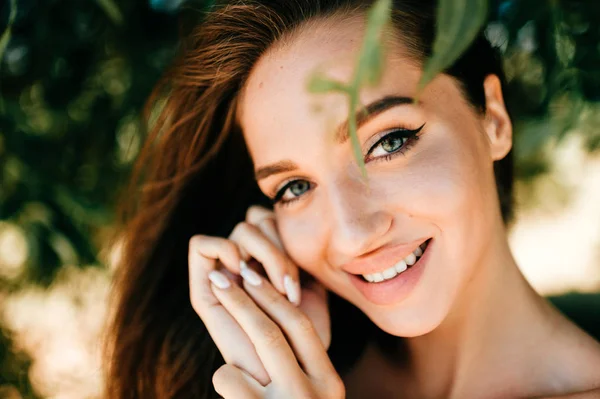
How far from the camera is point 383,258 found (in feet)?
4.56

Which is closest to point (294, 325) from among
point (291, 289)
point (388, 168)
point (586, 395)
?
point (291, 289)

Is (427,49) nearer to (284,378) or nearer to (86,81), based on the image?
(284,378)

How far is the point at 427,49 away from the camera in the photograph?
1.40 metres

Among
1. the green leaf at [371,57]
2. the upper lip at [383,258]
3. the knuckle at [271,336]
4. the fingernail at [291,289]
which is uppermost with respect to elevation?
the green leaf at [371,57]

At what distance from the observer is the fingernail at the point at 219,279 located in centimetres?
161

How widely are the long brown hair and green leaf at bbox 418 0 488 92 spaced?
1.02 metres

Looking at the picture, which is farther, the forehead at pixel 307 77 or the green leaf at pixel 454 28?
the forehead at pixel 307 77

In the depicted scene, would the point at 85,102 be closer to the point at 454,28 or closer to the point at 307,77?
the point at 307,77

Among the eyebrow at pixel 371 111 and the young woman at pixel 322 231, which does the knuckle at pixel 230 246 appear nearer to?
the young woman at pixel 322 231

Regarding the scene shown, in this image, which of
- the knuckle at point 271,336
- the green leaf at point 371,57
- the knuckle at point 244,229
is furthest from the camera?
the knuckle at point 244,229

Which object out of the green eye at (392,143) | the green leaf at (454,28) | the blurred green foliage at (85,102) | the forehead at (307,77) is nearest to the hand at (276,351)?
the forehead at (307,77)

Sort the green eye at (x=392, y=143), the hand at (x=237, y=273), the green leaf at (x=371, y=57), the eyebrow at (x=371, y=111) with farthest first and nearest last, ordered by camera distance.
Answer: the hand at (x=237, y=273)
the green eye at (x=392, y=143)
the eyebrow at (x=371, y=111)
the green leaf at (x=371, y=57)

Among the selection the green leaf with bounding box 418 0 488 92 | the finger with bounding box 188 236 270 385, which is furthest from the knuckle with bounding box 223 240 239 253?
the green leaf with bounding box 418 0 488 92

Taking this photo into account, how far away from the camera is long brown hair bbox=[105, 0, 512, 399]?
1.58 meters
